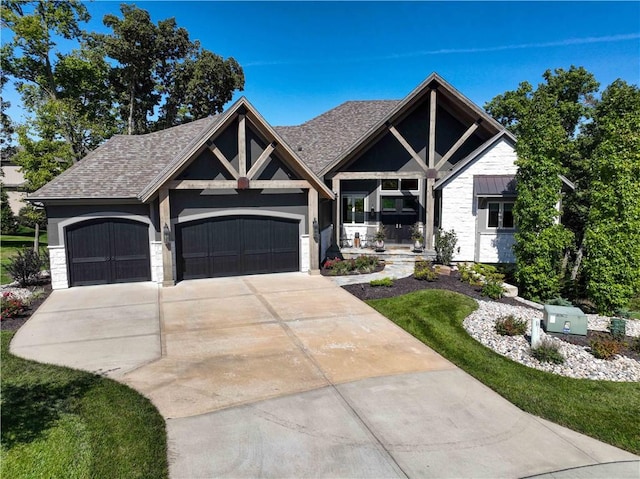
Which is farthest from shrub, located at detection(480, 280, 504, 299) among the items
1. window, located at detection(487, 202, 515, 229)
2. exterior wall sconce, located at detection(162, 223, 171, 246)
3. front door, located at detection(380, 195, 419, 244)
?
exterior wall sconce, located at detection(162, 223, 171, 246)

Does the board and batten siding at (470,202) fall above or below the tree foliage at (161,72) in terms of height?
below

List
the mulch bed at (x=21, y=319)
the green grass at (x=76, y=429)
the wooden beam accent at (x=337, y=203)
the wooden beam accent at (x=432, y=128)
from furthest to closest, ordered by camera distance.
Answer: the wooden beam accent at (x=337, y=203) < the wooden beam accent at (x=432, y=128) < the mulch bed at (x=21, y=319) < the green grass at (x=76, y=429)

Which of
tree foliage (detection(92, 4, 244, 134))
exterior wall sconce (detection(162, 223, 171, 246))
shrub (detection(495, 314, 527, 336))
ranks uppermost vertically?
tree foliage (detection(92, 4, 244, 134))

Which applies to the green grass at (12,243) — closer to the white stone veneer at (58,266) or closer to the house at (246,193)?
the white stone veneer at (58,266)

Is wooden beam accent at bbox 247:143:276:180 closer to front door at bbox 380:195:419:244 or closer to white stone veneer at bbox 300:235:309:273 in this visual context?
white stone veneer at bbox 300:235:309:273

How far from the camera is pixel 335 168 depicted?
18359mm

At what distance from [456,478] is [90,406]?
5.38 metres

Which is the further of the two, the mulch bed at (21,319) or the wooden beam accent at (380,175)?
the wooden beam accent at (380,175)

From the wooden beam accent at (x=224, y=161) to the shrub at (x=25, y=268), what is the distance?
7.43 meters

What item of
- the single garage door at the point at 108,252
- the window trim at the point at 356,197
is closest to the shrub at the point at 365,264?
the window trim at the point at 356,197

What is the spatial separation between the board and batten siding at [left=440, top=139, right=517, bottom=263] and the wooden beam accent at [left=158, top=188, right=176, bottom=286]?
10782 mm

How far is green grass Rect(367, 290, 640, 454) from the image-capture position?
6.30 metres

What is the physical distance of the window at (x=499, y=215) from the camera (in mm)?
17203

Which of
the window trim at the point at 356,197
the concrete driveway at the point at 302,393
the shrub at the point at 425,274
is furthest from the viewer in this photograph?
the window trim at the point at 356,197
